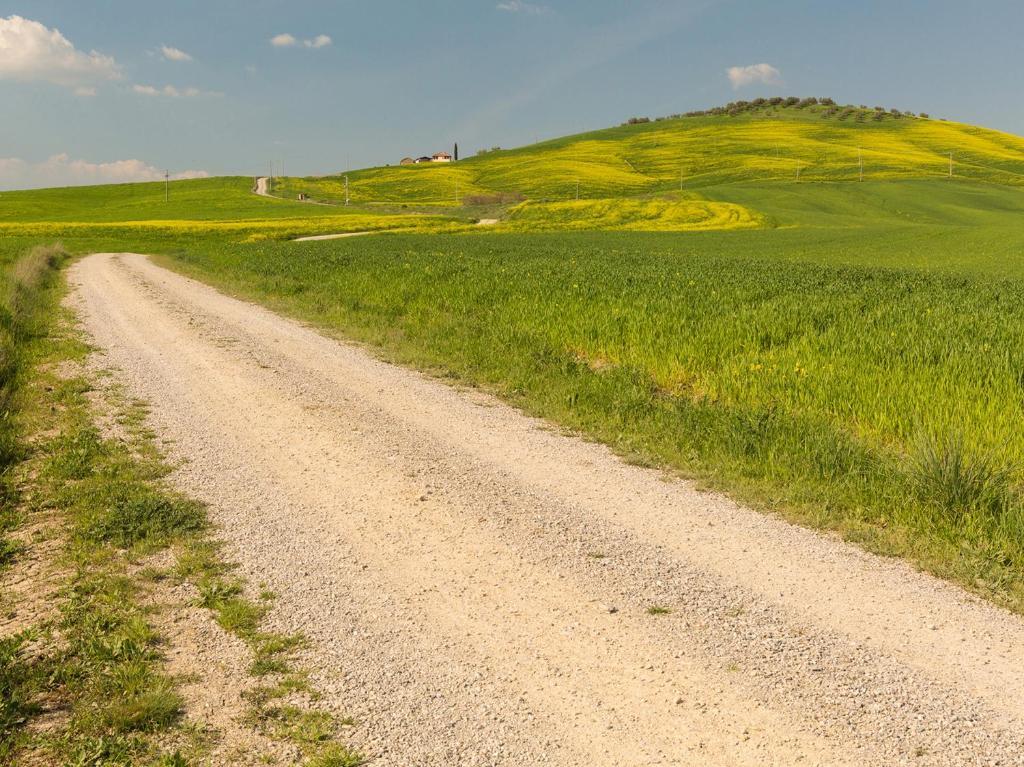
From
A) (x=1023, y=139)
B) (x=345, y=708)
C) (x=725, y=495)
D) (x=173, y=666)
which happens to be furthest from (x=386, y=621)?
(x=1023, y=139)

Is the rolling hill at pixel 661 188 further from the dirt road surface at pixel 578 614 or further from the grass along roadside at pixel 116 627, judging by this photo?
the dirt road surface at pixel 578 614

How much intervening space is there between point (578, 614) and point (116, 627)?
309 cm

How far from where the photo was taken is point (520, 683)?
448cm

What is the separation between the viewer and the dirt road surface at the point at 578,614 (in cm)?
403

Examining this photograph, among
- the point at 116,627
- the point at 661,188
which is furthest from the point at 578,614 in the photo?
the point at 661,188

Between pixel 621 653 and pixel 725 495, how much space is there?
3321 mm

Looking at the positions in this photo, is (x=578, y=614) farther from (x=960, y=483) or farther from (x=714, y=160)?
(x=714, y=160)

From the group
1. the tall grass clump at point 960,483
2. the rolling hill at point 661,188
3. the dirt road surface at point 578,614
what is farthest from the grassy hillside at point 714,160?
the tall grass clump at point 960,483

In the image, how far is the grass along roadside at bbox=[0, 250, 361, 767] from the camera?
158 inches

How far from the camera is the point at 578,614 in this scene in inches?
209

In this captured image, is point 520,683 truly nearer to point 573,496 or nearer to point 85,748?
point 85,748

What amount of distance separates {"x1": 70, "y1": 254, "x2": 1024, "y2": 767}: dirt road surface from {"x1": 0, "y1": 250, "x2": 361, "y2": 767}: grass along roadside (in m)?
0.27

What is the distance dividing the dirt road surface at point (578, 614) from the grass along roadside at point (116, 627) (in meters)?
0.27

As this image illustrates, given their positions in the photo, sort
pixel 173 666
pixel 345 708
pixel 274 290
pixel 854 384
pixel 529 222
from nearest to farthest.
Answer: pixel 345 708, pixel 173 666, pixel 854 384, pixel 274 290, pixel 529 222
